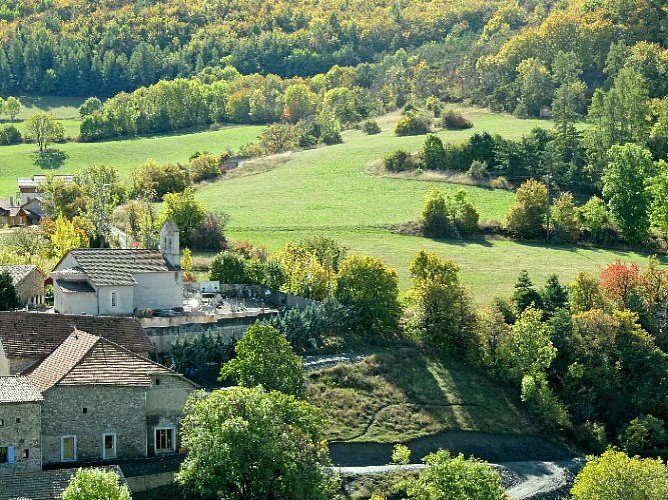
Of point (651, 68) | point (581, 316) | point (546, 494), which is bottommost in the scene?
point (546, 494)

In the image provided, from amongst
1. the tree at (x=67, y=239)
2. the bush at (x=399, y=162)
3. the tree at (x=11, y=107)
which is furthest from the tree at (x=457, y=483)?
the tree at (x=11, y=107)

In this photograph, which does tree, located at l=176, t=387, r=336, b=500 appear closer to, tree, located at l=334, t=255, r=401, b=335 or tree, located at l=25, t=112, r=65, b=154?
tree, located at l=334, t=255, r=401, b=335

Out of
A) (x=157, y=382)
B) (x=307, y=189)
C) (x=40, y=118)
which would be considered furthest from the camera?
(x=40, y=118)

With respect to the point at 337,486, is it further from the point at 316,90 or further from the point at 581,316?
the point at 316,90

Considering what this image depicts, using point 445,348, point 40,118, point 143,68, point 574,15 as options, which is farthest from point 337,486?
point 143,68

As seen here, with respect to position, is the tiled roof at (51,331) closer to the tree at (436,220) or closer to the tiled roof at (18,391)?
the tiled roof at (18,391)

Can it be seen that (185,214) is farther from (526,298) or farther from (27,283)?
(526,298)

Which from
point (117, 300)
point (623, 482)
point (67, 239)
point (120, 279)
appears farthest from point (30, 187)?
point (623, 482)
